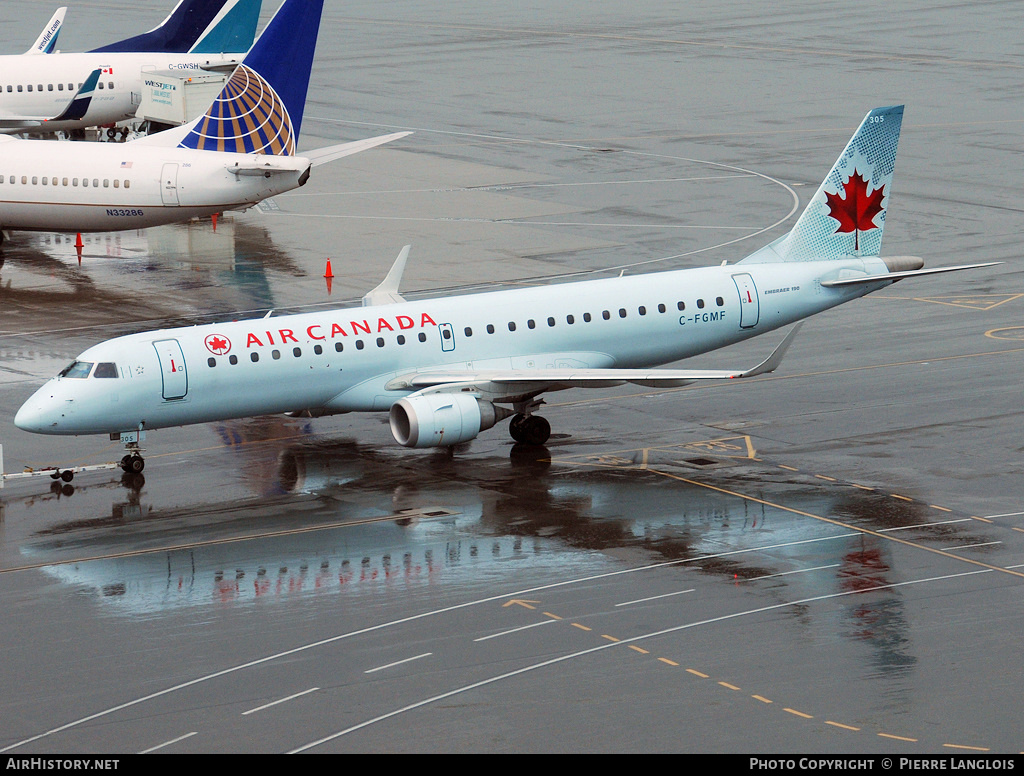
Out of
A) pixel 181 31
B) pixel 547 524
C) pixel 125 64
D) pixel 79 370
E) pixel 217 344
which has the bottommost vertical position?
pixel 547 524

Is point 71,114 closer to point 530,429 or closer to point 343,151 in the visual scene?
point 343,151

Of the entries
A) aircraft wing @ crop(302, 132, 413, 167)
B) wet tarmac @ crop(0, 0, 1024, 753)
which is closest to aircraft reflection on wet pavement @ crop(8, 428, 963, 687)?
wet tarmac @ crop(0, 0, 1024, 753)

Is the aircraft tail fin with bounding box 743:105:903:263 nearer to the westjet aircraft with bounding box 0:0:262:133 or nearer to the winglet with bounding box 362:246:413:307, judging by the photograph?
the winglet with bounding box 362:246:413:307

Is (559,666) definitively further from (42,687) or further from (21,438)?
(21,438)

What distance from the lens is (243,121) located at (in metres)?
69.2

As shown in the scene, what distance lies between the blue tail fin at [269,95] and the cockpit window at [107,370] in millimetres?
28528

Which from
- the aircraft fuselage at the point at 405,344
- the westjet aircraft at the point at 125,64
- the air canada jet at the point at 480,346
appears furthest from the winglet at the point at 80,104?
the aircraft fuselage at the point at 405,344

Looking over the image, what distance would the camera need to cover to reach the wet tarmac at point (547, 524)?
95.6ft

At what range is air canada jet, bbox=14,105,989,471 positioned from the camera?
4231cm

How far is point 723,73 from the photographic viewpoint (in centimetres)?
11325

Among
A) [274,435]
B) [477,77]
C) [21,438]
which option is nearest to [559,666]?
[274,435]

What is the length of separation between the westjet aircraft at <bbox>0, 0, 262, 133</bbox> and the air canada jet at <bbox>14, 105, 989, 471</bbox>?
1832 inches

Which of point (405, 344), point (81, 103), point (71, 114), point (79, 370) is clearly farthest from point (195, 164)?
point (79, 370)

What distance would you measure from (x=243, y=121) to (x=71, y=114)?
2054 centimetres
